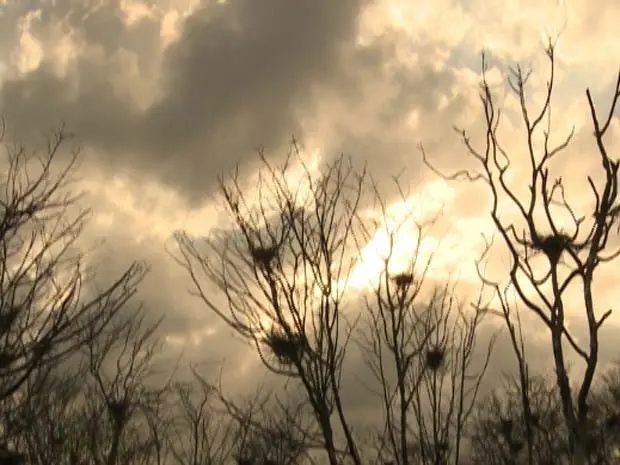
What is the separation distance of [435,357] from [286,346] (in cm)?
279

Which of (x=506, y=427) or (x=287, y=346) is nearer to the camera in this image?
(x=287, y=346)

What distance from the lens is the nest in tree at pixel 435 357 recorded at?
26.4 ft

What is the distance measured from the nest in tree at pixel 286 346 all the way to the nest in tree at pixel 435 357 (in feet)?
8.27

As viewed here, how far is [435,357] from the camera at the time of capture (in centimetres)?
815

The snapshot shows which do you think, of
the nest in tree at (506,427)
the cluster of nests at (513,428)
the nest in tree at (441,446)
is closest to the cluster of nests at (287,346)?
the nest in tree at (441,446)

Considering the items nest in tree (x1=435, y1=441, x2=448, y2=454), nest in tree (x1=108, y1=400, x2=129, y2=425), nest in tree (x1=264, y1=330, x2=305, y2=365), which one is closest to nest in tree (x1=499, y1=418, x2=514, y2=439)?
nest in tree (x1=108, y1=400, x2=129, y2=425)

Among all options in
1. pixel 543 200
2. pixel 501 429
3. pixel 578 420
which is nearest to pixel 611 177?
pixel 543 200

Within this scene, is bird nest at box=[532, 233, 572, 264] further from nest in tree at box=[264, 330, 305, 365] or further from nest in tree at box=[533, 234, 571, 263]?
nest in tree at box=[264, 330, 305, 365]

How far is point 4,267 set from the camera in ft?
20.3

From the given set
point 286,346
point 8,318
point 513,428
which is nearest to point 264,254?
point 286,346

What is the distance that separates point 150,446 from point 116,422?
2.79 metres

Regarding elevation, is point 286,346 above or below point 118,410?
below

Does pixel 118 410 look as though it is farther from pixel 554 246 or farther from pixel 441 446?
pixel 554 246

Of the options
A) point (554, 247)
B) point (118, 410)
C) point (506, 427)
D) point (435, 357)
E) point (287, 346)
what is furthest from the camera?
point (506, 427)
